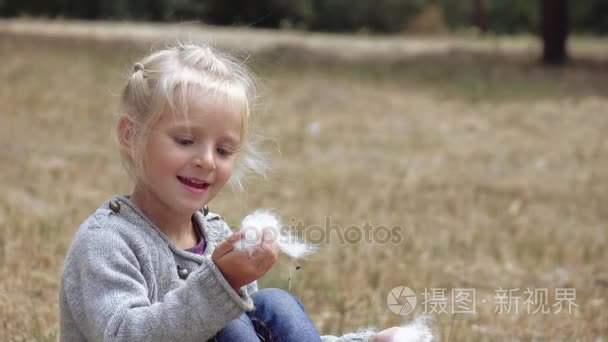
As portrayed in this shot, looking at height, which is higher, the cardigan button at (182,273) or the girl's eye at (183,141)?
the girl's eye at (183,141)

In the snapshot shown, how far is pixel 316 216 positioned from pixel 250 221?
3.66 meters

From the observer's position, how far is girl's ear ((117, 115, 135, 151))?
224 cm

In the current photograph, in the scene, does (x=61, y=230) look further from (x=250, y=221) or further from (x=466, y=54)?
(x=466, y=54)

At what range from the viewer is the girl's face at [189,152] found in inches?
85.2

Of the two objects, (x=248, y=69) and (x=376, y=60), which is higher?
(x=248, y=69)

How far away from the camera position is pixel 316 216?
5.75 m

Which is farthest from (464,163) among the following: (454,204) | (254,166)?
(254,166)

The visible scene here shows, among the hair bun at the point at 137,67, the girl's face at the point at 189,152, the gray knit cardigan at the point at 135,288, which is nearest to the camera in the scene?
the gray knit cardigan at the point at 135,288

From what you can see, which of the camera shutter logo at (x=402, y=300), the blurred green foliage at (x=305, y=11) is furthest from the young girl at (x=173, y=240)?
the blurred green foliage at (x=305, y=11)

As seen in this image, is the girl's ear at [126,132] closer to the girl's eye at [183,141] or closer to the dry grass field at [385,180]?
the girl's eye at [183,141]

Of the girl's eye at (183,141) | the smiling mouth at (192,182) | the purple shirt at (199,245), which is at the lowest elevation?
the purple shirt at (199,245)

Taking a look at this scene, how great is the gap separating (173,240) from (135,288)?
0.31 metres
